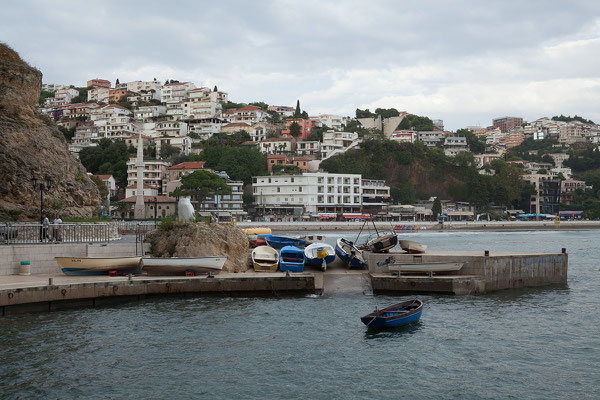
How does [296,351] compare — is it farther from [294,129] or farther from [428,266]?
[294,129]

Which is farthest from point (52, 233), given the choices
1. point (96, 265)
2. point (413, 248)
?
point (413, 248)

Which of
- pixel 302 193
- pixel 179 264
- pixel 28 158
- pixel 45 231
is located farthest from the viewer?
pixel 302 193

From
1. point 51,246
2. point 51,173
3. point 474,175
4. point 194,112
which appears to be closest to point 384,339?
point 51,246

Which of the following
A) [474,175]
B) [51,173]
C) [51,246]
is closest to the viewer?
[51,246]

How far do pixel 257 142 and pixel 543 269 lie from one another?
4295 inches

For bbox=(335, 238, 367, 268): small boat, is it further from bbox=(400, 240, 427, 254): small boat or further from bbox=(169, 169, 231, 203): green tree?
bbox=(169, 169, 231, 203): green tree

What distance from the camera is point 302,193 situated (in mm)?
104562

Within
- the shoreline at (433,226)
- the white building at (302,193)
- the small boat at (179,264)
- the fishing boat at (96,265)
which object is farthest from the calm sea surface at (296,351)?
the white building at (302,193)

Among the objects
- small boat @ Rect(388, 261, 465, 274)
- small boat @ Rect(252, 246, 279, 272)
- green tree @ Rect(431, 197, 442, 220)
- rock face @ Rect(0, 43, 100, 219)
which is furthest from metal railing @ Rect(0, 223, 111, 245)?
green tree @ Rect(431, 197, 442, 220)

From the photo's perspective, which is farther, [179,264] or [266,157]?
[266,157]

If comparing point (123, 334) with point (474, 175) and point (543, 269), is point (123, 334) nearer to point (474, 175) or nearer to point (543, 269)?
point (543, 269)

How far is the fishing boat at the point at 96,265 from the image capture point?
23266 millimetres

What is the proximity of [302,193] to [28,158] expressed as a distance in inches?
2915

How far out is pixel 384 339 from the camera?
18031 millimetres
